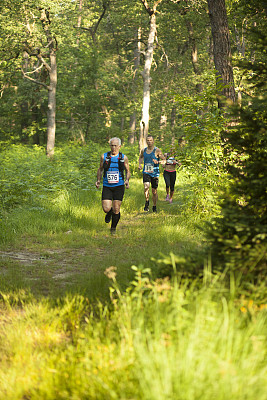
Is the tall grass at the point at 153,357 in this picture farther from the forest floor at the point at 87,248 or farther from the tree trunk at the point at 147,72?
the tree trunk at the point at 147,72

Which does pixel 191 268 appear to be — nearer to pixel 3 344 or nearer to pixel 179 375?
pixel 179 375

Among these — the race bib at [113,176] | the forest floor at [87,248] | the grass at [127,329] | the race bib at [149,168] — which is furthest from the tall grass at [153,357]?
the race bib at [149,168]

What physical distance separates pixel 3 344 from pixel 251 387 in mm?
2250

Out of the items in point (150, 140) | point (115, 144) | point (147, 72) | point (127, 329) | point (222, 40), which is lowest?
point (127, 329)

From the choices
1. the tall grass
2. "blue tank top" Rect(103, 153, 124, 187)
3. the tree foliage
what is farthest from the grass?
"blue tank top" Rect(103, 153, 124, 187)

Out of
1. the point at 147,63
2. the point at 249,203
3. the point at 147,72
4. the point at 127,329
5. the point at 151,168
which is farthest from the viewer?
the point at 147,72

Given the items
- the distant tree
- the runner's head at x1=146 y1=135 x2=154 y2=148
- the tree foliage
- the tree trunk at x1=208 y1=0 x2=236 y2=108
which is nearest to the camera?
Result: the tree foliage

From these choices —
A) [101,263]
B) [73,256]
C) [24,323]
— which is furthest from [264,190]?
[73,256]

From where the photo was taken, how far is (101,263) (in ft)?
21.4

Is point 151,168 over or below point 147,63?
below

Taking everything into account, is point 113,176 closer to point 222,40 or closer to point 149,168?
point 149,168

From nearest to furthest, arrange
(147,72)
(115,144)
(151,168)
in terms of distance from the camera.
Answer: (115,144), (151,168), (147,72)

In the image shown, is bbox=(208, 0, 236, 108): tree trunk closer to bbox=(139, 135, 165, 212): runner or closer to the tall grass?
bbox=(139, 135, 165, 212): runner

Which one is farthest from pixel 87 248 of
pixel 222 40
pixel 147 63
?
pixel 147 63
